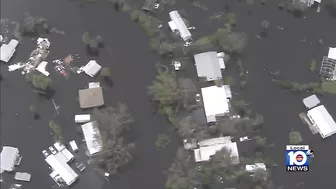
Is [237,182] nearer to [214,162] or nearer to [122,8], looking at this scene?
[214,162]

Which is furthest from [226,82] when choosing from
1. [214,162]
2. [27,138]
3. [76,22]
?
[27,138]

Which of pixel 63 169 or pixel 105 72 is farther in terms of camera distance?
pixel 105 72

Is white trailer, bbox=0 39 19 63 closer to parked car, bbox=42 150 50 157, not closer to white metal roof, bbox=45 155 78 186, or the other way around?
parked car, bbox=42 150 50 157

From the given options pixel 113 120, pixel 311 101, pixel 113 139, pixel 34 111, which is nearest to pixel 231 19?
pixel 311 101

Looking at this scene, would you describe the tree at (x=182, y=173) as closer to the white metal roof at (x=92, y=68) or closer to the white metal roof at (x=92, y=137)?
the white metal roof at (x=92, y=137)

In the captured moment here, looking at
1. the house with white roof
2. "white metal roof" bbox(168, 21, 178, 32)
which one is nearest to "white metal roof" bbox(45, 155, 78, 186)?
the house with white roof

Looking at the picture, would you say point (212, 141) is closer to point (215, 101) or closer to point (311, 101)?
point (215, 101)

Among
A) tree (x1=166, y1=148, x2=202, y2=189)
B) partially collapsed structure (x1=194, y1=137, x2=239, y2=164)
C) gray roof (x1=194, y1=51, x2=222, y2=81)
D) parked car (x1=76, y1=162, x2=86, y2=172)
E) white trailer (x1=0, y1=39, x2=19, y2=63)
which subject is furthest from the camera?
white trailer (x1=0, y1=39, x2=19, y2=63)
